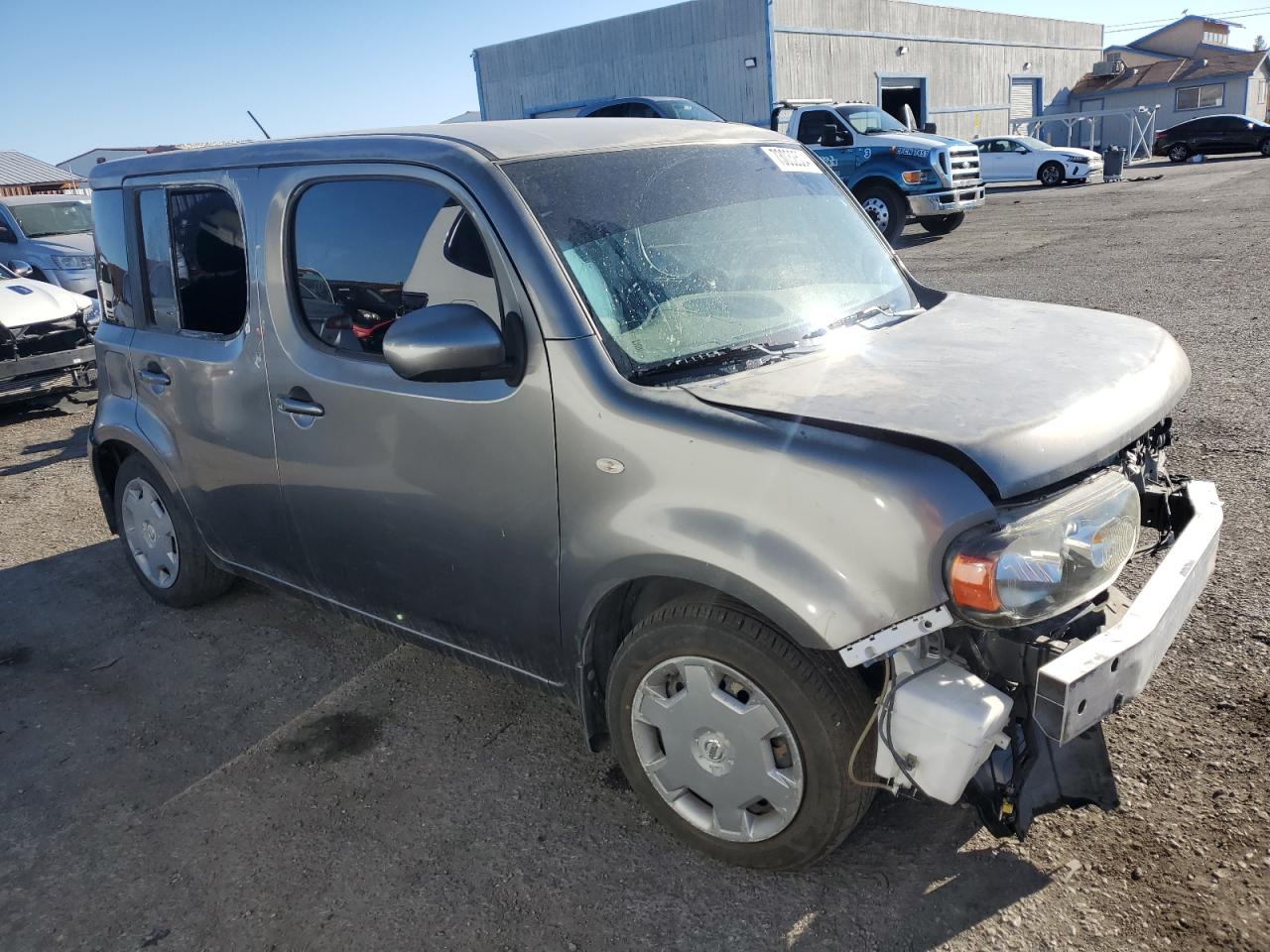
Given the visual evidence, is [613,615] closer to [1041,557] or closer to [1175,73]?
[1041,557]

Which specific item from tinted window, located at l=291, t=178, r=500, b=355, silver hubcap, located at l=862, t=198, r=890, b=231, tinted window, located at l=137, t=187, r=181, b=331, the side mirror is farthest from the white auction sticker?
→ silver hubcap, located at l=862, t=198, r=890, b=231

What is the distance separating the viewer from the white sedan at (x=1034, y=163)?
2728cm

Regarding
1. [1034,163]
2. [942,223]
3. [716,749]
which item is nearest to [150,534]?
[716,749]

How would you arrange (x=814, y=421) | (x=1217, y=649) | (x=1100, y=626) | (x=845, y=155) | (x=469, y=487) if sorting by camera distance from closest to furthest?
1. (x=814, y=421)
2. (x=1100, y=626)
3. (x=469, y=487)
4. (x=1217, y=649)
5. (x=845, y=155)

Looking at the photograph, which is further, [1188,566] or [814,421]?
[1188,566]

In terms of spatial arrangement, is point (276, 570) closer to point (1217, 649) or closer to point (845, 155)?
point (1217, 649)

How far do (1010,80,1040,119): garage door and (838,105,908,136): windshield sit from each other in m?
29.3

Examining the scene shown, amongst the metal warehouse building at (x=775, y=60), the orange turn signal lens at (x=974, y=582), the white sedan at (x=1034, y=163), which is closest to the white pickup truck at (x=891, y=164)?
the white sedan at (x=1034, y=163)

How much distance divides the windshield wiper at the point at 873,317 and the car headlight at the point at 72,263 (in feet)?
43.9

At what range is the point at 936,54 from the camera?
3709 centimetres

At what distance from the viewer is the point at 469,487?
9.45 ft

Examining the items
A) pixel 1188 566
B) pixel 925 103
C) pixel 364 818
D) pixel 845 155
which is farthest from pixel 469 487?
pixel 925 103

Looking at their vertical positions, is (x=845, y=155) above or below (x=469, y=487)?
above

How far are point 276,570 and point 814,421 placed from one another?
7.82ft
